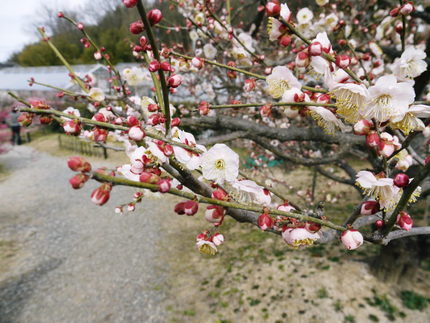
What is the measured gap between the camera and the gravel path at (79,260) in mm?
4039

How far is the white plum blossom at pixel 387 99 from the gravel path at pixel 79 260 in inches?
156

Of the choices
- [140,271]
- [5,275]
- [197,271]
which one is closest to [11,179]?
[5,275]

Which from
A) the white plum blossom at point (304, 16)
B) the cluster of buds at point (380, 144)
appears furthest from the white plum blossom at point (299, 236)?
the white plum blossom at point (304, 16)

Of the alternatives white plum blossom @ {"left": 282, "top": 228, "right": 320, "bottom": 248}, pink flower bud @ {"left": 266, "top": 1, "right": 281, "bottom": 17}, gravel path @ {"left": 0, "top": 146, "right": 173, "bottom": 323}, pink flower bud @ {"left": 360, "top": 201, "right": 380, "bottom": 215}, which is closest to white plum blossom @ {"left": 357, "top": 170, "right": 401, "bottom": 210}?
pink flower bud @ {"left": 360, "top": 201, "right": 380, "bottom": 215}

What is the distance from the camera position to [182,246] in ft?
18.1

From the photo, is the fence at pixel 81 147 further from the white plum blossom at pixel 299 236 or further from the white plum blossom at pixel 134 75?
the white plum blossom at pixel 299 236

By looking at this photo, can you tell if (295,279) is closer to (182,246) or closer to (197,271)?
(197,271)

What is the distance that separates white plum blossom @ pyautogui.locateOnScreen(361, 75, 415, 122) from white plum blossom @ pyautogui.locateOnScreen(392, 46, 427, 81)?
311mm

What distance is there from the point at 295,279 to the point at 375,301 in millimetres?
1030

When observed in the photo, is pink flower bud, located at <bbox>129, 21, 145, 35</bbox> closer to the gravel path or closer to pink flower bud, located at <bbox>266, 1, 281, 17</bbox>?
pink flower bud, located at <bbox>266, 1, 281, 17</bbox>

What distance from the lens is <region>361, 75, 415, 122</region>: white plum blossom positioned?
0.81m

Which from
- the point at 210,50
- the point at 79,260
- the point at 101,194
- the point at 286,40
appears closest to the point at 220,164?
the point at 101,194

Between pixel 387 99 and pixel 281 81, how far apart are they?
424mm

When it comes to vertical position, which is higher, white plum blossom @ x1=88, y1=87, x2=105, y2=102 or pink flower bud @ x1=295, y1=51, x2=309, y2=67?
pink flower bud @ x1=295, y1=51, x2=309, y2=67
